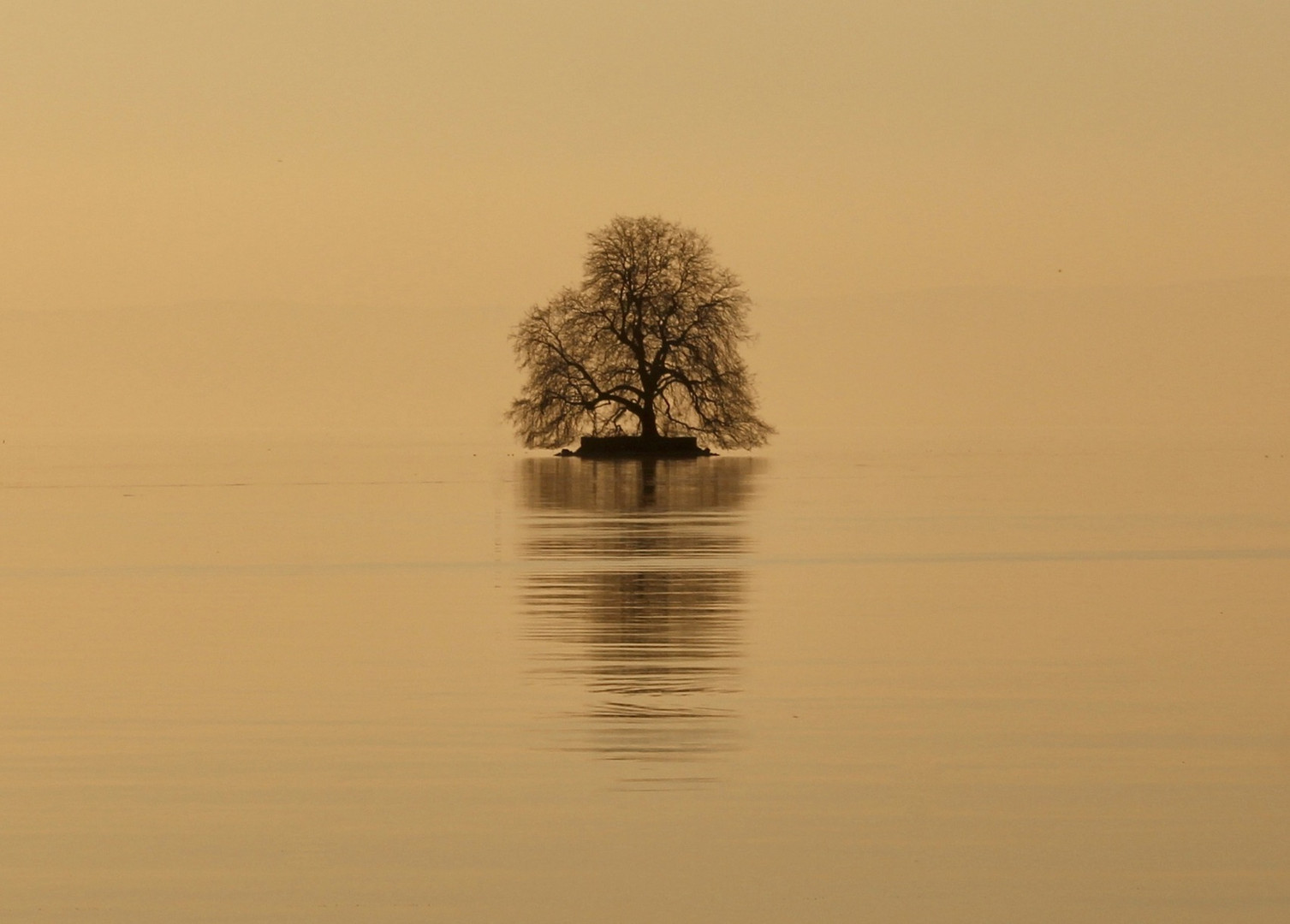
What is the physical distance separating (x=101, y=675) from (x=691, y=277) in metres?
70.2

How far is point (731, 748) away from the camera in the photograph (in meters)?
14.8

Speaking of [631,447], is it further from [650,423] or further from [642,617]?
[642,617]

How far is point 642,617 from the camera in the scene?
2350cm

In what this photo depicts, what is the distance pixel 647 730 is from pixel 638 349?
72754 millimetres

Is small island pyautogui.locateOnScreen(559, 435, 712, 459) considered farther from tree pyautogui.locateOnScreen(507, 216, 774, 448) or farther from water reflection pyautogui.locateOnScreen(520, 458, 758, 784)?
water reflection pyautogui.locateOnScreen(520, 458, 758, 784)

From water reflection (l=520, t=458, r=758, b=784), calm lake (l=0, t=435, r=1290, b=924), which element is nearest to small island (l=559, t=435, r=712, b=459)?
water reflection (l=520, t=458, r=758, b=784)

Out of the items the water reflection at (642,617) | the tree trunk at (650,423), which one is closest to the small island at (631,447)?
the tree trunk at (650,423)

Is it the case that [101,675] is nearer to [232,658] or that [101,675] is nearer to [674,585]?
[232,658]

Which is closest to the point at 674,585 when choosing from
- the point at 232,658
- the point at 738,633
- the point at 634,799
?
the point at 738,633

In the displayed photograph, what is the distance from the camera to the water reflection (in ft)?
51.4

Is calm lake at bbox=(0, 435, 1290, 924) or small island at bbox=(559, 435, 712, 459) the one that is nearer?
calm lake at bbox=(0, 435, 1290, 924)

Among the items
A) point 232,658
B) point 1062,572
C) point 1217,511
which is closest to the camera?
point 232,658

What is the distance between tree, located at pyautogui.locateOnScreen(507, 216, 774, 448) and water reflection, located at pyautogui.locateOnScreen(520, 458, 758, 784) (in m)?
35.6

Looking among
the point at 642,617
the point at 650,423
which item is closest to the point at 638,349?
the point at 650,423
